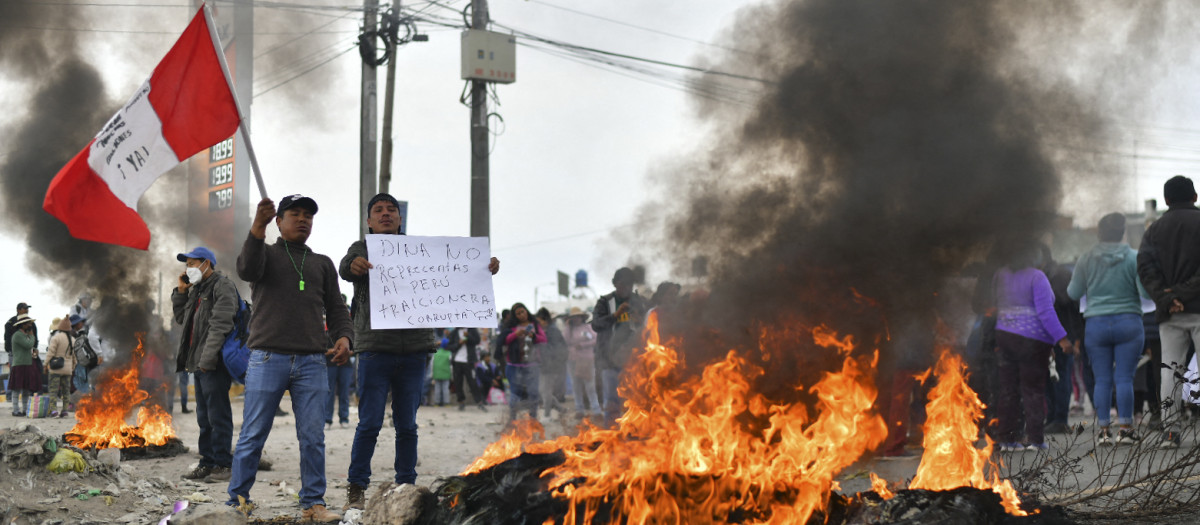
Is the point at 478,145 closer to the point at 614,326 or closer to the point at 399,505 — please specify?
the point at 614,326

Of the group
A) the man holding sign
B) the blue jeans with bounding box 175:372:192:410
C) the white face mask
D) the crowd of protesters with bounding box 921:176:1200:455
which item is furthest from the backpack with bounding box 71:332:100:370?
the crowd of protesters with bounding box 921:176:1200:455

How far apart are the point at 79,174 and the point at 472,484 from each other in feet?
9.92

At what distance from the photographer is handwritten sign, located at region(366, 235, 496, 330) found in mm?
6191

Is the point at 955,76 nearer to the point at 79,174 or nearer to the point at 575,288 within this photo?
the point at 79,174

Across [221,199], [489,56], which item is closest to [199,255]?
[489,56]

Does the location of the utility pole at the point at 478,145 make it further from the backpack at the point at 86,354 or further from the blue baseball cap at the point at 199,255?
the blue baseball cap at the point at 199,255

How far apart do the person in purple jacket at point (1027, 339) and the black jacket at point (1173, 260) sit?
29.0 inches

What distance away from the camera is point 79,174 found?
5793 millimetres

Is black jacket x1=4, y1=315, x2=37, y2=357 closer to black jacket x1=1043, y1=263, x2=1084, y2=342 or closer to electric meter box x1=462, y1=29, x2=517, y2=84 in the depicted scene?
electric meter box x1=462, y1=29, x2=517, y2=84

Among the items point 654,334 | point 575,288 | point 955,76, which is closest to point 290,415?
point 654,334

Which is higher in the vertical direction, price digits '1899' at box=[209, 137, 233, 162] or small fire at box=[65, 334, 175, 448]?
price digits '1899' at box=[209, 137, 233, 162]

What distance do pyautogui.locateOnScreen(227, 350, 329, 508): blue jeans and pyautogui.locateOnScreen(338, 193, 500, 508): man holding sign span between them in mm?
347

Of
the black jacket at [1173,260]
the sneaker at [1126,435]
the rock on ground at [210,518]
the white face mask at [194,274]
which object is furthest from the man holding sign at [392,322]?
the black jacket at [1173,260]

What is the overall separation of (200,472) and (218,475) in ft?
0.52
